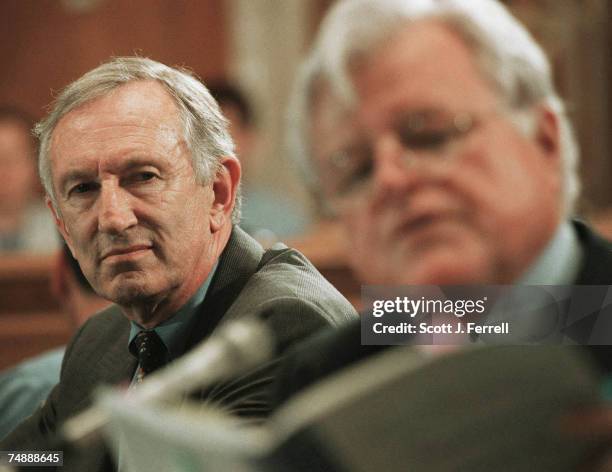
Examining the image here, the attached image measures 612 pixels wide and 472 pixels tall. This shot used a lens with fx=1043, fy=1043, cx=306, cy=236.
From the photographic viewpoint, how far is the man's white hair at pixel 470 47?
1.12m

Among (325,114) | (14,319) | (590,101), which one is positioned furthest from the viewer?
(590,101)

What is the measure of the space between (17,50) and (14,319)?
9.75ft

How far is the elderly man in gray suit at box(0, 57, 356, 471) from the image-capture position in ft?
4.91

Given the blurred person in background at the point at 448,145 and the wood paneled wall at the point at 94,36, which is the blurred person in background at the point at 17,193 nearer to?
the wood paneled wall at the point at 94,36

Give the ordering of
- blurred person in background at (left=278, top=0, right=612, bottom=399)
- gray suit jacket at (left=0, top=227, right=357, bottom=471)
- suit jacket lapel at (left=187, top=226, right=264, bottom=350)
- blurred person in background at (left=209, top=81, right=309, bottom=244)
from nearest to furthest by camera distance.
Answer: blurred person in background at (left=278, top=0, right=612, bottom=399), gray suit jacket at (left=0, top=227, right=357, bottom=471), suit jacket lapel at (left=187, top=226, right=264, bottom=350), blurred person in background at (left=209, top=81, right=309, bottom=244)

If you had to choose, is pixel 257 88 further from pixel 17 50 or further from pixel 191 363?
pixel 191 363

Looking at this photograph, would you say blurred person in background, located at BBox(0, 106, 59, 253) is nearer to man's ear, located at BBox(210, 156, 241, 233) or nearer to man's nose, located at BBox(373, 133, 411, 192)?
man's ear, located at BBox(210, 156, 241, 233)

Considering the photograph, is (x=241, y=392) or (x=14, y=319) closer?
(x=241, y=392)

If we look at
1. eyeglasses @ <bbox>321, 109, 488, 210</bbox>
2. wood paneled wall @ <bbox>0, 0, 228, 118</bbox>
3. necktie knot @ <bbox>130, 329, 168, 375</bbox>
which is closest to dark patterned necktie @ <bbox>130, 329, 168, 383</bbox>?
necktie knot @ <bbox>130, 329, 168, 375</bbox>

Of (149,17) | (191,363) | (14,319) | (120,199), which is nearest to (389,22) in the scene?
(191,363)

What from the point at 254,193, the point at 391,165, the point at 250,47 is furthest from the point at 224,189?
the point at 250,47

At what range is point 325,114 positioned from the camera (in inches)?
46.1

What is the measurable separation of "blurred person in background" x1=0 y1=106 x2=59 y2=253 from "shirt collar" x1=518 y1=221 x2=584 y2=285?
2.56 m

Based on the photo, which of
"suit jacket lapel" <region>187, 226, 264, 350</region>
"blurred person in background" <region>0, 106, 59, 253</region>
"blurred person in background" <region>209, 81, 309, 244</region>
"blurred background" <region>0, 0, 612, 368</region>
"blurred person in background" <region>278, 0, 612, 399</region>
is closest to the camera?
"blurred person in background" <region>278, 0, 612, 399</region>
